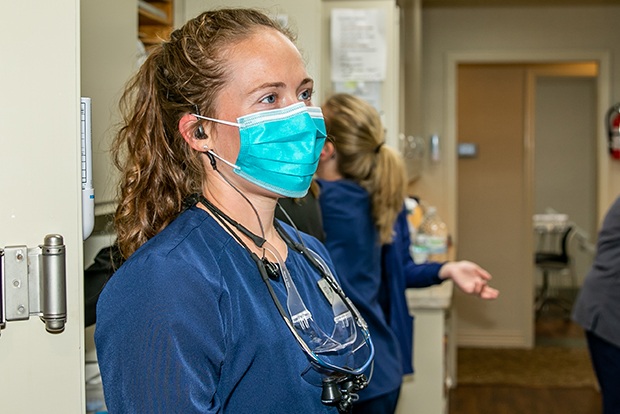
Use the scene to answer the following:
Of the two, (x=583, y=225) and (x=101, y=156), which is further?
(x=583, y=225)

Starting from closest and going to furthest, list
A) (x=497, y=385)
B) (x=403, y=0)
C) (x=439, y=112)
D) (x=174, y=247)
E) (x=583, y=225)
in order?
(x=174, y=247), (x=403, y=0), (x=497, y=385), (x=439, y=112), (x=583, y=225)

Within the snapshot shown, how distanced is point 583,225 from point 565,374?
3837 mm

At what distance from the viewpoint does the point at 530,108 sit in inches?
260

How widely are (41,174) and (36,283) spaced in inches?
5.8

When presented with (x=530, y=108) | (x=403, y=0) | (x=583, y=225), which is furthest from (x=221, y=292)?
(x=583, y=225)

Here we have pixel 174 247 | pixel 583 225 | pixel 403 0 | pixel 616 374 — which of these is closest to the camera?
pixel 174 247

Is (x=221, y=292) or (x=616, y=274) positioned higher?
(x=221, y=292)

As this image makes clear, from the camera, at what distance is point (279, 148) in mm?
1205

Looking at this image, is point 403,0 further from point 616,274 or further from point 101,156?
point 101,156

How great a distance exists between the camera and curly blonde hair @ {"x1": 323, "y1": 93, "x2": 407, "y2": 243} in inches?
95.9

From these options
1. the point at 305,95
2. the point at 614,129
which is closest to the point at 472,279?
the point at 305,95

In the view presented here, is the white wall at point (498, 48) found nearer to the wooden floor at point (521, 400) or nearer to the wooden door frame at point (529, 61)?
the wooden door frame at point (529, 61)

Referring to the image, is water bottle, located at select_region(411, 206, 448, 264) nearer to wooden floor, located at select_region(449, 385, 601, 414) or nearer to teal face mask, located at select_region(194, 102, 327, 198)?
wooden floor, located at select_region(449, 385, 601, 414)

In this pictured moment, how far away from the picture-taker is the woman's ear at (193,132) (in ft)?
3.95
